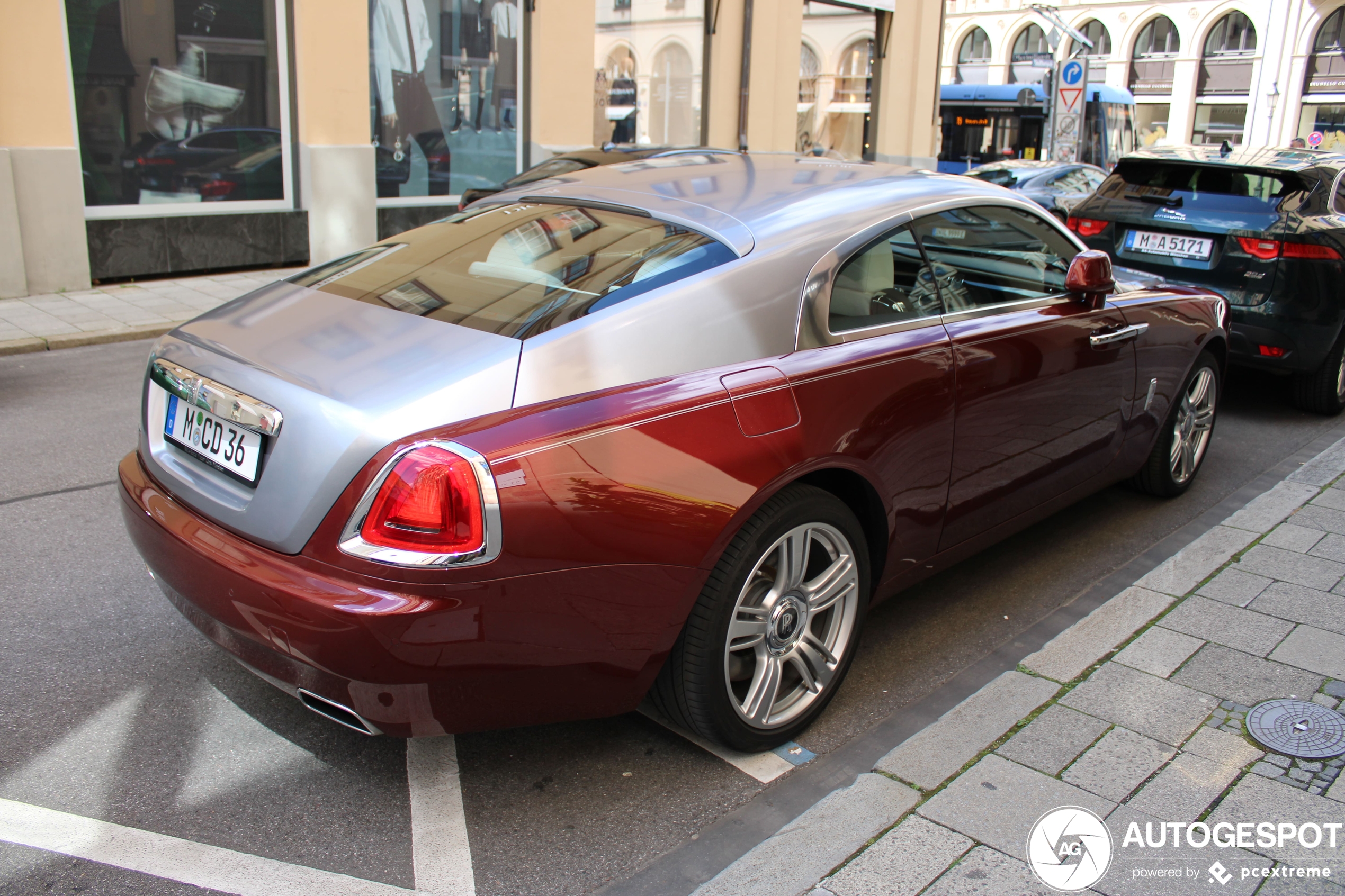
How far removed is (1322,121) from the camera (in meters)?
53.3

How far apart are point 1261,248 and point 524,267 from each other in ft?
17.3

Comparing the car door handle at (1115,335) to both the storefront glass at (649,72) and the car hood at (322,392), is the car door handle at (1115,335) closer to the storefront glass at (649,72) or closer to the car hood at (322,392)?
the car hood at (322,392)

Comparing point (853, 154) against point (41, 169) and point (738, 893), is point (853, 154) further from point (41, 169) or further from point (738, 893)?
point (738, 893)

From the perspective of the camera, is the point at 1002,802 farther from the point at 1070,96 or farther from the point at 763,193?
the point at 1070,96

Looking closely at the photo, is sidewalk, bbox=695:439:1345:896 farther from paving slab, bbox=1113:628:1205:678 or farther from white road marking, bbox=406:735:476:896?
white road marking, bbox=406:735:476:896

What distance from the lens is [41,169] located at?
31.2ft

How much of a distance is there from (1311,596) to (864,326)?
2.20 meters

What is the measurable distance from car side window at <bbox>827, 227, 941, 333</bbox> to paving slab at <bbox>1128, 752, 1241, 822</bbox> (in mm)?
1458

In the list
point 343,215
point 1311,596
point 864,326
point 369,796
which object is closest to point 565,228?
point 864,326

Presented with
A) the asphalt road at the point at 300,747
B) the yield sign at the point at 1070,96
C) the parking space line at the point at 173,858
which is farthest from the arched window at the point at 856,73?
the parking space line at the point at 173,858

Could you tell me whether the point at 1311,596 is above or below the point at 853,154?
below

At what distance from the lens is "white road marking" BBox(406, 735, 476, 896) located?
246cm

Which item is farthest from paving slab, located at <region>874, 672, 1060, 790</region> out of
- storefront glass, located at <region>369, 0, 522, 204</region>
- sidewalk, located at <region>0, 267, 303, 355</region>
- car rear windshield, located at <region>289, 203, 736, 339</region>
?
storefront glass, located at <region>369, 0, 522, 204</region>

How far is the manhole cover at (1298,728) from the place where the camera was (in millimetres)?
2984
